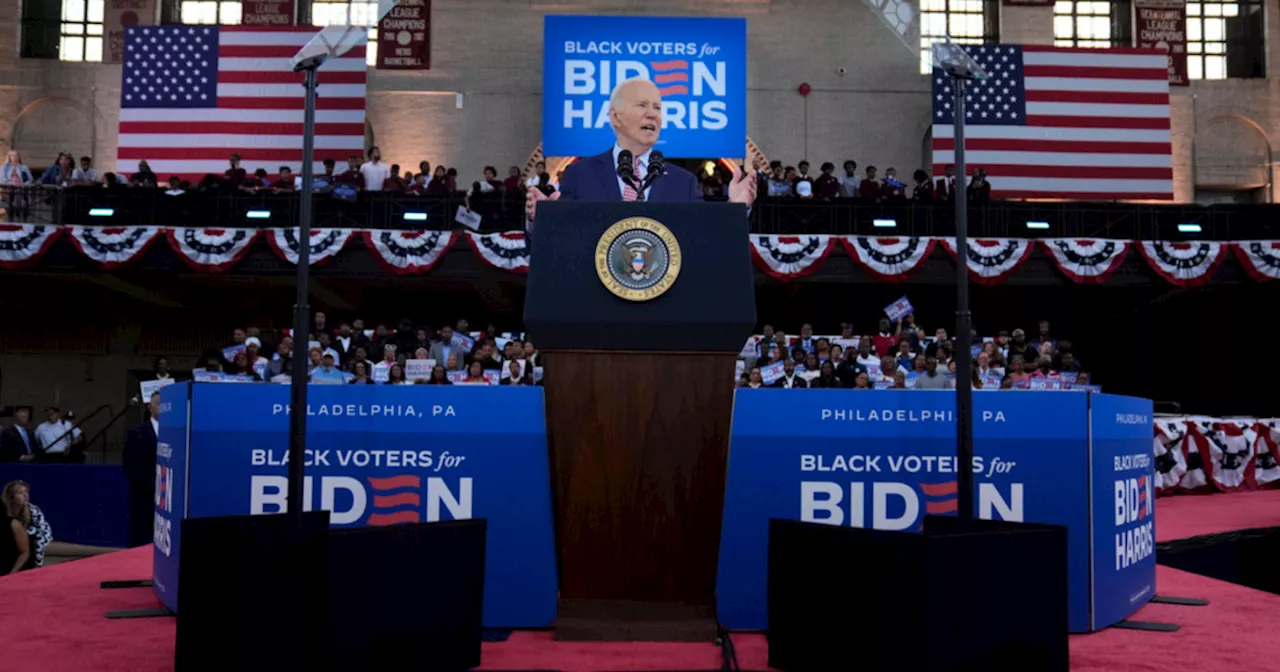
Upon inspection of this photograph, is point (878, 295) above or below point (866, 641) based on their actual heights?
above

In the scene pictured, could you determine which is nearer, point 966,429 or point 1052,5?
point 966,429

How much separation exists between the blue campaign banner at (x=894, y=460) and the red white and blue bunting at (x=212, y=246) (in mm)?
14968

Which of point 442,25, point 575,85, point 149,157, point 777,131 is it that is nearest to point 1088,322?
point 777,131

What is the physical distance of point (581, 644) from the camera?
4562mm

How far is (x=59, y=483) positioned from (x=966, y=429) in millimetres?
11157

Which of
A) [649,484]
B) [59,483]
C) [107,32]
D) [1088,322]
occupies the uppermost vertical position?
[107,32]

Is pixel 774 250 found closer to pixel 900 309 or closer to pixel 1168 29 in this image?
pixel 900 309

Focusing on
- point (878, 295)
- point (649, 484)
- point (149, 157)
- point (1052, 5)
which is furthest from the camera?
point (1052, 5)

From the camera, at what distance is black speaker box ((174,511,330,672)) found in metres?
3.71

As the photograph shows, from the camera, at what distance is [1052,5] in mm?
24672

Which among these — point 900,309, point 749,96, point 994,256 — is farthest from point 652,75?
point 994,256

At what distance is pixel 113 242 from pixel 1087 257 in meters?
17.3

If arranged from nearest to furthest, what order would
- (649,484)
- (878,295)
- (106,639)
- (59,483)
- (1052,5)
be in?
(649,484) < (106,639) < (59,483) < (878,295) < (1052,5)

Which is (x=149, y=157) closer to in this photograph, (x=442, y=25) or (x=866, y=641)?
(x=442, y=25)
